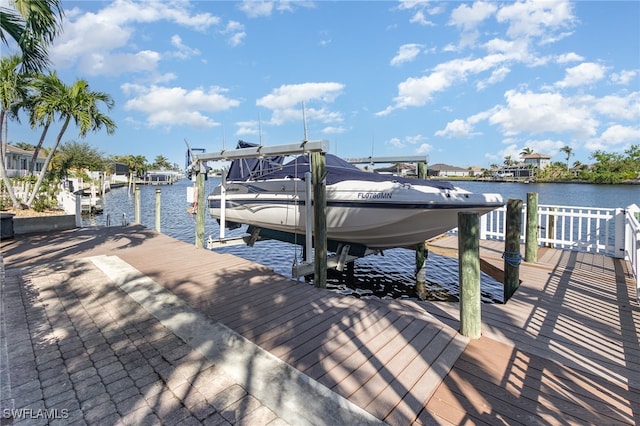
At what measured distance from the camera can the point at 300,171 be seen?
6.90 meters

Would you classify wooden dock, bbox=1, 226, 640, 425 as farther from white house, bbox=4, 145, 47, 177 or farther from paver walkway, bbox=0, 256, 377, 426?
white house, bbox=4, 145, 47, 177

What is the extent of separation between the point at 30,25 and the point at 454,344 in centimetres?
835

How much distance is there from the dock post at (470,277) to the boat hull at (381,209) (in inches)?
76.2

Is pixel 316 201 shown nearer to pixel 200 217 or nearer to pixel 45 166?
pixel 200 217

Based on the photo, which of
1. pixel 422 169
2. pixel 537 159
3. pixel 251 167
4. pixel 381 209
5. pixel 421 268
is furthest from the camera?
pixel 537 159

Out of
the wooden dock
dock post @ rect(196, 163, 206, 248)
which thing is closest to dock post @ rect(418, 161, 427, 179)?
the wooden dock

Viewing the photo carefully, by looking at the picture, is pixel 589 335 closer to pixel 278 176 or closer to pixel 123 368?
pixel 123 368

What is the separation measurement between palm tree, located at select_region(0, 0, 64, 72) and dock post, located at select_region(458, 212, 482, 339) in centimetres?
760

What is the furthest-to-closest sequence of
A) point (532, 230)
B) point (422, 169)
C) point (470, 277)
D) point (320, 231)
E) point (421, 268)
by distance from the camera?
1. point (422, 169)
2. point (421, 268)
3. point (532, 230)
4. point (320, 231)
5. point (470, 277)

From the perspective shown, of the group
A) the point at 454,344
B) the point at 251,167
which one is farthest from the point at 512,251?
the point at 251,167

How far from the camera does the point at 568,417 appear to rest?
6.64 ft

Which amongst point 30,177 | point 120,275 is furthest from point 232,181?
point 30,177

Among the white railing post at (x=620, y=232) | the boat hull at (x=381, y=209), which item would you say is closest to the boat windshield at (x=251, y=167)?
the boat hull at (x=381, y=209)

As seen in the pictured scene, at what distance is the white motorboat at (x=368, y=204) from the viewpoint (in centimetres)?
518
